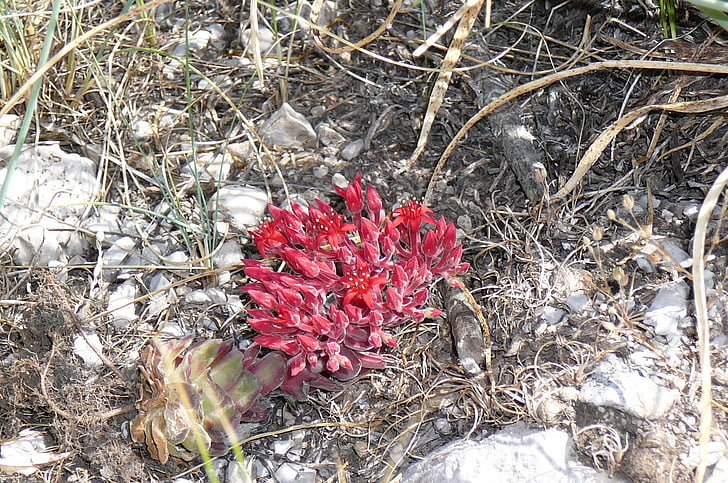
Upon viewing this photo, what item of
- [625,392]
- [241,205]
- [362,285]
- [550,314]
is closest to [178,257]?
[241,205]

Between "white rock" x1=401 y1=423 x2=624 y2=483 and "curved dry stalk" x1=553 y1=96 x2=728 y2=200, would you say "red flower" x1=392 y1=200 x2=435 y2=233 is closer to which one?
"curved dry stalk" x1=553 y1=96 x2=728 y2=200

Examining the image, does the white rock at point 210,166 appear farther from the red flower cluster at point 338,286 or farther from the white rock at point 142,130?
the red flower cluster at point 338,286

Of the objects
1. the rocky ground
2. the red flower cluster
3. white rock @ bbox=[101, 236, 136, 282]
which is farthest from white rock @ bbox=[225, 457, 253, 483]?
white rock @ bbox=[101, 236, 136, 282]

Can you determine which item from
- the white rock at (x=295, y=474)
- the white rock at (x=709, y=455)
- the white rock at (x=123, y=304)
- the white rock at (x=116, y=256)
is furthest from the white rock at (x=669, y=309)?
the white rock at (x=116, y=256)

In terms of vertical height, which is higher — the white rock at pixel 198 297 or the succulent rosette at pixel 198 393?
the succulent rosette at pixel 198 393

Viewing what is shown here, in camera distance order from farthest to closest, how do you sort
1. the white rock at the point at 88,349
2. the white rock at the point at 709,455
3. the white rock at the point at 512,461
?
the white rock at the point at 88,349
the white rock at the point at 512,461
the white rock at the point at 709,455

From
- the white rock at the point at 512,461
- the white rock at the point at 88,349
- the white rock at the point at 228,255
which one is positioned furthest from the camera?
the white rock at the point at 228,255

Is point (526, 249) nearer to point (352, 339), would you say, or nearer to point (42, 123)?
point (352, 339)

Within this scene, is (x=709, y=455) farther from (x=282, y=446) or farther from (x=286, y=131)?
(x=286, y=131)
